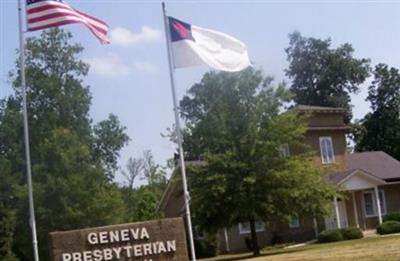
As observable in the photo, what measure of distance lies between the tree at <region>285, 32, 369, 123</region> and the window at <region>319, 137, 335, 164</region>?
28499 mm

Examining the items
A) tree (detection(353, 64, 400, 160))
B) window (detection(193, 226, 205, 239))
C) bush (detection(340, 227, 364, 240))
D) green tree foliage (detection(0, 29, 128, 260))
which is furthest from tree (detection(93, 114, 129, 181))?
tree (detection(353, 64, 400, 160))

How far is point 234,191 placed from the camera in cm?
3578

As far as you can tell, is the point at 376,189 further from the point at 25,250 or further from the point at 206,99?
the point at 25,250

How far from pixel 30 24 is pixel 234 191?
16.7 m

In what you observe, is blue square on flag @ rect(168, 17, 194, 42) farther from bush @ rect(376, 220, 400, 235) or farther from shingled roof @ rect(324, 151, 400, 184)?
shingled roof @ rect(324, 151, 400, 184)

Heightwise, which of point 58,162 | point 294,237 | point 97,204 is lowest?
point 294,237

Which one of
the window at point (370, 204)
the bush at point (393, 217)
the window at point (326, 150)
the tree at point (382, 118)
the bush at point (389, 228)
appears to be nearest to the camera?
the bush at point (389, 228)

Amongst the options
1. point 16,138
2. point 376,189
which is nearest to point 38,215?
point 16,138

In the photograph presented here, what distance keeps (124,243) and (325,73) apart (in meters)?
60.7

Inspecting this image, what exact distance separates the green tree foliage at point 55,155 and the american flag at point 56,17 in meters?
19.9

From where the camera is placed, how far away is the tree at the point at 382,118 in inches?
3086

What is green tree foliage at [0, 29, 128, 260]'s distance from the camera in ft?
139

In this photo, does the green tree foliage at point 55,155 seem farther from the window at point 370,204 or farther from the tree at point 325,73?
the tree at point 325,73

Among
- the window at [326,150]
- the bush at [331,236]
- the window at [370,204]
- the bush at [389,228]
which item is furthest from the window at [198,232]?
the window at [370,204]
